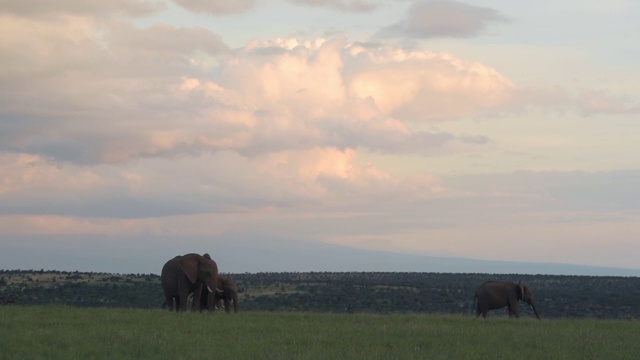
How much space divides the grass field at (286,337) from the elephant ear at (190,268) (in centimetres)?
479

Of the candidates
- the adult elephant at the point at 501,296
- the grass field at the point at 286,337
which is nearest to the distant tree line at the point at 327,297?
the adult elephant at the point at 501,296

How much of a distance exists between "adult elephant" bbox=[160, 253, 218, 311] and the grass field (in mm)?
4813

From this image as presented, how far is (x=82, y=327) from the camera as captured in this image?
24469 millimetres

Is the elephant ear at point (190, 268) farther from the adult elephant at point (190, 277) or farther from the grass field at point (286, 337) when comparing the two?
the grass field at point (286, 337)

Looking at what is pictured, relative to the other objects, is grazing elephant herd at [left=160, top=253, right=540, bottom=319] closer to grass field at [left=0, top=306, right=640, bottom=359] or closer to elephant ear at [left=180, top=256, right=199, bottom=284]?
elephant ear at [left=180, top=256, right=199, bottom=284]

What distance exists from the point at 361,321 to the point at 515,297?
10963mm

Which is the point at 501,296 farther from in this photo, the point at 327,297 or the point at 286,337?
the point at 327,297

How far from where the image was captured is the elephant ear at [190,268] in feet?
113

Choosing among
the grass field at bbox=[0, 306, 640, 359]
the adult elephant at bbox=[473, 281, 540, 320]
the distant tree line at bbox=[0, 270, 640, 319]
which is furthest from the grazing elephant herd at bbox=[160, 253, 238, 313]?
the distant tree line at bbox=[0, 270, 640, 319]

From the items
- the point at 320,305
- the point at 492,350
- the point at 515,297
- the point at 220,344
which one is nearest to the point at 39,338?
the point at 220,344

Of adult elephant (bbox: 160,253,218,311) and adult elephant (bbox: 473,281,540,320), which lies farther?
adult elephant (bbox: 473,281,540,320)

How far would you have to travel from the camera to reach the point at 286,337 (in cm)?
2359

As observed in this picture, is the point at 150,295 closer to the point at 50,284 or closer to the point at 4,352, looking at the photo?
the point at 50,284

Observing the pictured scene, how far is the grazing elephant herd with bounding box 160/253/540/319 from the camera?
114 feet
